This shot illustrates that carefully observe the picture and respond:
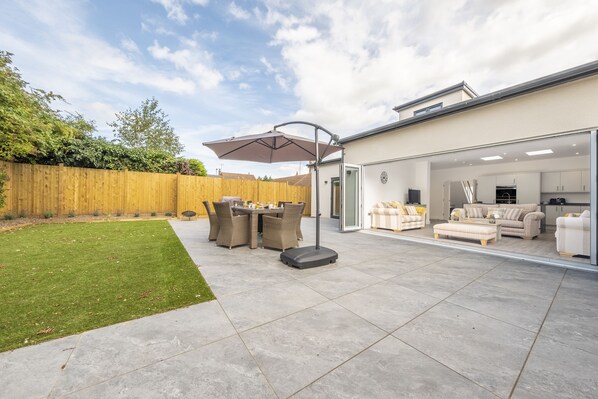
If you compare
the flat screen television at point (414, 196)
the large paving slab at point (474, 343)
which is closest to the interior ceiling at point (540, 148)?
the flat screen television at point (414, 196)

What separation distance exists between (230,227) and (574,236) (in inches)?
267

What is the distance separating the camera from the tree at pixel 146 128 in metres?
15.5

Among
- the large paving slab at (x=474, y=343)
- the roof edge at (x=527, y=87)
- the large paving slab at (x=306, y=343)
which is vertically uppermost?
the roof edge at (x=527, y=87)

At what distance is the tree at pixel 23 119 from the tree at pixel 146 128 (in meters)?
7.44

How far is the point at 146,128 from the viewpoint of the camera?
16.0 m

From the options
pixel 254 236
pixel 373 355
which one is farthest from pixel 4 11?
pixel 373 355

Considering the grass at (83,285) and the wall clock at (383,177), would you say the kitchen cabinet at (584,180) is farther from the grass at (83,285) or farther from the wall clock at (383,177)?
the grass at (83,285)

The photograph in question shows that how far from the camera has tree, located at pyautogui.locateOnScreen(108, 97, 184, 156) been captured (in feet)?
50.8

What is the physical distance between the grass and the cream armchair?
21.3 feet

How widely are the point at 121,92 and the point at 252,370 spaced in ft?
35.1

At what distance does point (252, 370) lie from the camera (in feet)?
4.71

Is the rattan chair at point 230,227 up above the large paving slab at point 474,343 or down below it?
above

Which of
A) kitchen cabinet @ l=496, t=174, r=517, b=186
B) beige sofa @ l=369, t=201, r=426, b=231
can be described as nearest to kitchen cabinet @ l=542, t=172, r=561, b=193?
kitchen cabinet @ l=496, t=174, r=517, b=186

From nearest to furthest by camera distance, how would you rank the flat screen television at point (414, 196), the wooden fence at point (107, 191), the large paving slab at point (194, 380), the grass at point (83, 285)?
the large paving slab at point (194, 380) < the grass at point (83, 285) < the wooden fence at point (107, 191) < the flat screen television at point (414, 196)
